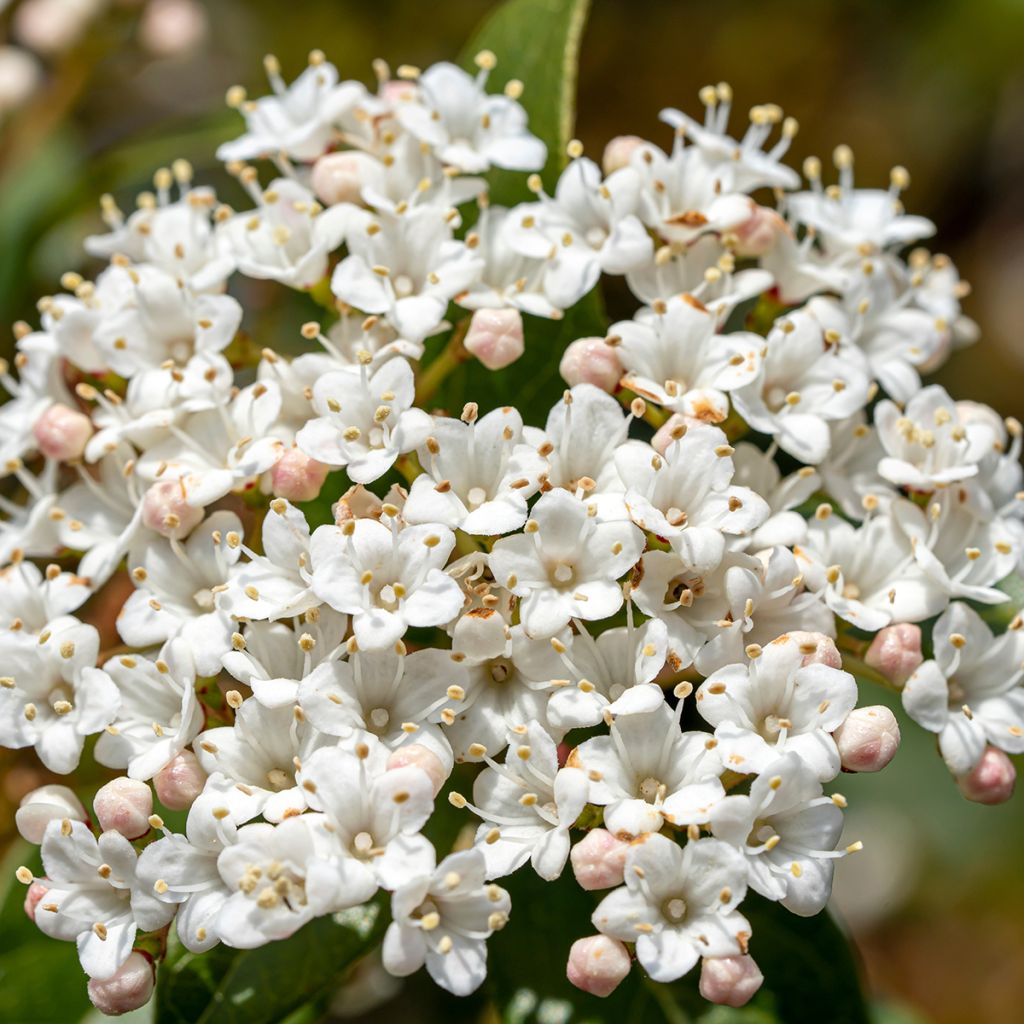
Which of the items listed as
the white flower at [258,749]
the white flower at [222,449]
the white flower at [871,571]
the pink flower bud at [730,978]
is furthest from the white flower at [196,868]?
the white flower at [871,571]

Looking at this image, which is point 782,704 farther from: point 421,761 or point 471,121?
point 471,121

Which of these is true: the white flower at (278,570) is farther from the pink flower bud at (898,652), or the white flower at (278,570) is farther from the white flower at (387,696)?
the pink flower bud at (898,652)

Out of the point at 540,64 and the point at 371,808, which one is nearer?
the point at 371,808

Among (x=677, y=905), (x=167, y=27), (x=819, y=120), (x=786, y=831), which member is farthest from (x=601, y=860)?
(x=819, y=120)

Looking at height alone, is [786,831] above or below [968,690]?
below

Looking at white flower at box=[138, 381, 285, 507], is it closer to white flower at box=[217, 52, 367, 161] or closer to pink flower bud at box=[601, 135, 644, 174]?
white flower at box=[217, 52, 367, 161]

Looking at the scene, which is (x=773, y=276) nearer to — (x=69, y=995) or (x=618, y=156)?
(x=618, y=156)

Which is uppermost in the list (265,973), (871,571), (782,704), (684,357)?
(684,357)
